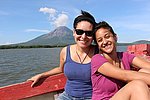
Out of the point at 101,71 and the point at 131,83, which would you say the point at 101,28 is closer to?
the point at 101,71

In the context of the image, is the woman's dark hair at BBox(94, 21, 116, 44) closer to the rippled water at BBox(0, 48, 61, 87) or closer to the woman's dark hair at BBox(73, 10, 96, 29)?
the woman's dark hair at BBox(73, 10, 96, 29)

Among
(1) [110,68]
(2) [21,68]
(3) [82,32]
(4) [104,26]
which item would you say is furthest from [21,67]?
(1) [110,68]

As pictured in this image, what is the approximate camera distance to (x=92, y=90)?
3473mm

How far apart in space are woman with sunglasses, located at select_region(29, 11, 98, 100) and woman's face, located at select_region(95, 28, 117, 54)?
0.27 m

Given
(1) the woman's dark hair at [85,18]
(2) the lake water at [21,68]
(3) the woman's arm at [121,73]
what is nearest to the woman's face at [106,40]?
(3) the woman's arm at [121,73]

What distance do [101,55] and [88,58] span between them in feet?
1.37

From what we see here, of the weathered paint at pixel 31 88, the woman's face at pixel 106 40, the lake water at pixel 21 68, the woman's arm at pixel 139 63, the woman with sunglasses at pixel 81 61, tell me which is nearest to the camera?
the woman's face at pixel 106 40

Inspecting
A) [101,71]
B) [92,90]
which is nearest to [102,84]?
[101,71]

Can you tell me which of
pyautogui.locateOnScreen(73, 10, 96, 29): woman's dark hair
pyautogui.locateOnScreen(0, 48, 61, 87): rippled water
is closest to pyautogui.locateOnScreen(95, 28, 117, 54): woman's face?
pyautogui.locateOnScreen(73, 10, 96, 29): woman's dark hair

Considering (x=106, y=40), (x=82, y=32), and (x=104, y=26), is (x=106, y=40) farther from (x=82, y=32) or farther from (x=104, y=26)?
(x=82, y=32)

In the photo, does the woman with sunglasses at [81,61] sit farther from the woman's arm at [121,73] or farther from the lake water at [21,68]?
the lake water at [21,68]

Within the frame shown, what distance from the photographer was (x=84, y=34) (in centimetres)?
347

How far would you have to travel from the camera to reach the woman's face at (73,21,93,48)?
11.4ft

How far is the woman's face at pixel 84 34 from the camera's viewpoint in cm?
346
